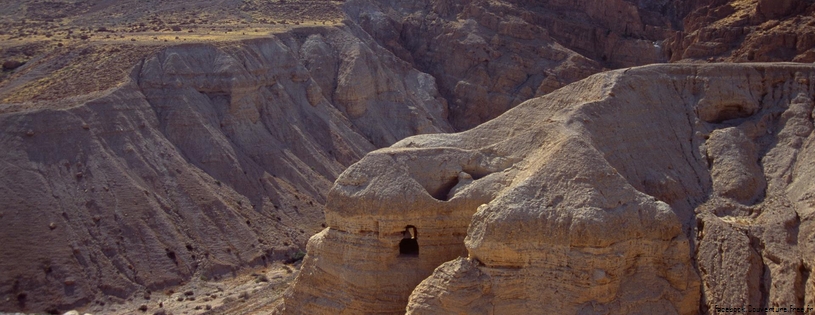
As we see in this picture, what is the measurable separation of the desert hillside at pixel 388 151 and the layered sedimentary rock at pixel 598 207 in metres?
0.07

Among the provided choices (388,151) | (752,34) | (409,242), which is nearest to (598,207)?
(409,242)

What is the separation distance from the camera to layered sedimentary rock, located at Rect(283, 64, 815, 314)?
23.5 m

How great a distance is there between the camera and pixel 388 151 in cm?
2778

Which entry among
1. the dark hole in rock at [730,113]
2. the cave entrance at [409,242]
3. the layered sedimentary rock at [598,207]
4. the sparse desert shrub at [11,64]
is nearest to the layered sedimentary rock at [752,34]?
the dark hole in rock at [730,113]

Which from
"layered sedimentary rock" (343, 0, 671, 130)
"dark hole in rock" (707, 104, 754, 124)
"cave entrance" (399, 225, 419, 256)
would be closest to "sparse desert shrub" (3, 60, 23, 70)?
"layered sedimentary rock" (343, 0, 671, 130)

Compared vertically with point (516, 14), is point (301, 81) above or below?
below

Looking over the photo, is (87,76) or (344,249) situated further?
(87,76)

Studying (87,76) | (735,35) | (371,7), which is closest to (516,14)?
(371,7)

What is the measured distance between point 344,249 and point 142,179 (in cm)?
2482

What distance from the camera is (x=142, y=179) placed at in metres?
48.5

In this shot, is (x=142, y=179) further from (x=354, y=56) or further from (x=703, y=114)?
(x=703, y=114)

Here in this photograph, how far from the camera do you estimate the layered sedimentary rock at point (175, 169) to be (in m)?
43.1

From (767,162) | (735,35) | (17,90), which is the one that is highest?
(735,35)

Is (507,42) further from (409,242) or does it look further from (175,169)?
(409,242)
